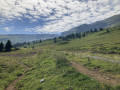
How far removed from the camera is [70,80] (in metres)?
11.8

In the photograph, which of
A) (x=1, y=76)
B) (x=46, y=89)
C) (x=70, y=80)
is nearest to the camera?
(x=46, y=89)

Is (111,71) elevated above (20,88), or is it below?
above

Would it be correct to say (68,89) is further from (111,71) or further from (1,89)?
(1,89)

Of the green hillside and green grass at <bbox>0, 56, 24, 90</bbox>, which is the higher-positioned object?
the green hillside

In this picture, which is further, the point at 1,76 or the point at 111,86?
the point at 1,76

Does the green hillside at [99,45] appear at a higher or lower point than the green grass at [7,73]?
higher

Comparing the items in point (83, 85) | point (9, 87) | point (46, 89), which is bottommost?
point (9, 87)

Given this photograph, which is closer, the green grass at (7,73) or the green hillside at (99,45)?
the green grass at (7,73)

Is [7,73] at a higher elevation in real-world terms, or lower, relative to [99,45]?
lower

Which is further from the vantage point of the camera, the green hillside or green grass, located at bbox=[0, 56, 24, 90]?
the green hillside

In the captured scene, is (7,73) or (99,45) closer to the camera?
(7,73)

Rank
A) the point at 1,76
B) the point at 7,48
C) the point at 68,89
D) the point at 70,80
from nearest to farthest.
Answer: the point at 68,89
the point at 70,80
the point at 1,76
the point at 7,48

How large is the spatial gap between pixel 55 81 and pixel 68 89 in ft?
9.90

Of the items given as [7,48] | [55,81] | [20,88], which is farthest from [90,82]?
[7,48]
